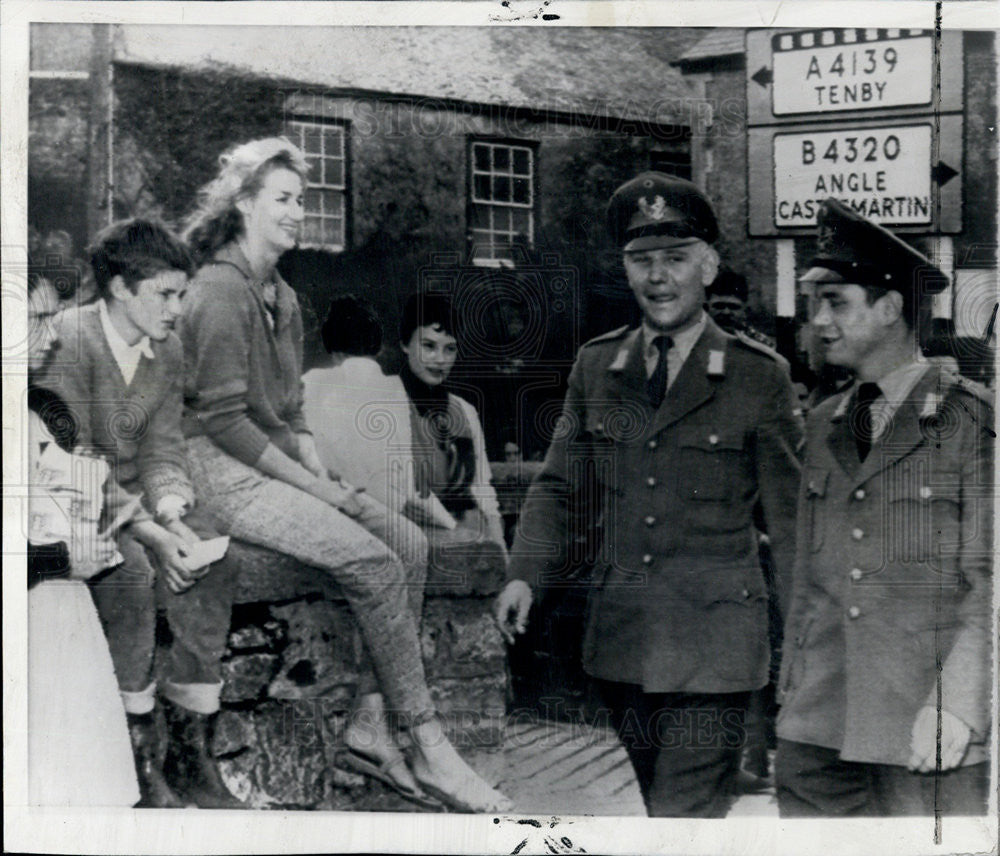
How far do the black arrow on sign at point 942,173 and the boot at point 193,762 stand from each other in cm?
383

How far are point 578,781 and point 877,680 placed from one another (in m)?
1.32

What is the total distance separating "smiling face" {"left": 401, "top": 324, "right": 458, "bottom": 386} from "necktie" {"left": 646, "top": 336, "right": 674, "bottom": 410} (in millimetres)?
837

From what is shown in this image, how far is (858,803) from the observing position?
475cm

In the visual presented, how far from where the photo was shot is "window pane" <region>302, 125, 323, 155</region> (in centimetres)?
481

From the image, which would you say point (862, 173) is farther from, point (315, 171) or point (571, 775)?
point (571, 775)

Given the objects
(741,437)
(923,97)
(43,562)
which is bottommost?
(43,562)

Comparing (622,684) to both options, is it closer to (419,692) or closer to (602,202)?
(419,692)

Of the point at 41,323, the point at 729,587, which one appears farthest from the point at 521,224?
the point at 41,323

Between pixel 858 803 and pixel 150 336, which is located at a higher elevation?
pixel 150 336

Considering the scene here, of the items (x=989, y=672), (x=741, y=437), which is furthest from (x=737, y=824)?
(x=741, y=437)

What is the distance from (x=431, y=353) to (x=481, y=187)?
Answer: 0.74 metres

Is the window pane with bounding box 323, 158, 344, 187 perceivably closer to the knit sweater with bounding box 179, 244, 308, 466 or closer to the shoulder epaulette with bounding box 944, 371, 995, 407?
the knit sweater with bounding box 179, 244, 308, 466

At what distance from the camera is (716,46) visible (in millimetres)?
4766

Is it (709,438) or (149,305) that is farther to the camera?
(149,305)
